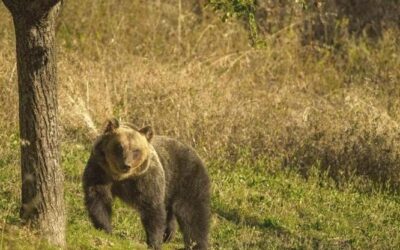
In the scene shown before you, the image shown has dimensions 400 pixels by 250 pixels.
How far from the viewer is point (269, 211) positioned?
12.6m

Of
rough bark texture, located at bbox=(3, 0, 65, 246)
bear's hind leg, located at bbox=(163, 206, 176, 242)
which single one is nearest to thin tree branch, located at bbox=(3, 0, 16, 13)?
rough bark texture, located at bbox=(3, 0, 65, 246)

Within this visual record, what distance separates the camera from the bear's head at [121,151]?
9391 millimetres

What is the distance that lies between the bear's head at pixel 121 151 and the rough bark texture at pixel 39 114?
4.20ft

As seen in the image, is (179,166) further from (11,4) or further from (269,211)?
(11,4)

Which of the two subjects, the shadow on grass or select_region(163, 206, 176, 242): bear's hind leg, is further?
the shadow on grass

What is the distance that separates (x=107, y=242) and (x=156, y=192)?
0.93 meters

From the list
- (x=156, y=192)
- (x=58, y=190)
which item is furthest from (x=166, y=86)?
(x=58, y=190)

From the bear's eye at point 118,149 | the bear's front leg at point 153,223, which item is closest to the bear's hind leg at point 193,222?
the bear's front leg at point 153,223

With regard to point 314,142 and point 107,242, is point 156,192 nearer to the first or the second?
point 107,242

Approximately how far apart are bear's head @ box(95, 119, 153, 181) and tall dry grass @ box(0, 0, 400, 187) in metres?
3.96

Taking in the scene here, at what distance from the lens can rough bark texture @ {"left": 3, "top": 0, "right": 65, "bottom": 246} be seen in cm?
762

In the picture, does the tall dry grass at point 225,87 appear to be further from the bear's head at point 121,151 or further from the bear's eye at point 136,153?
the bear's eye at point 136,153

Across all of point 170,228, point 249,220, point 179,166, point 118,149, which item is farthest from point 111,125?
point 249,220

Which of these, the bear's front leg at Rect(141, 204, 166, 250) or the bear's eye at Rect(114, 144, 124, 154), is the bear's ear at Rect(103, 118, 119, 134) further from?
the bear's front leg at Rect(141, 204, 166, 250)
